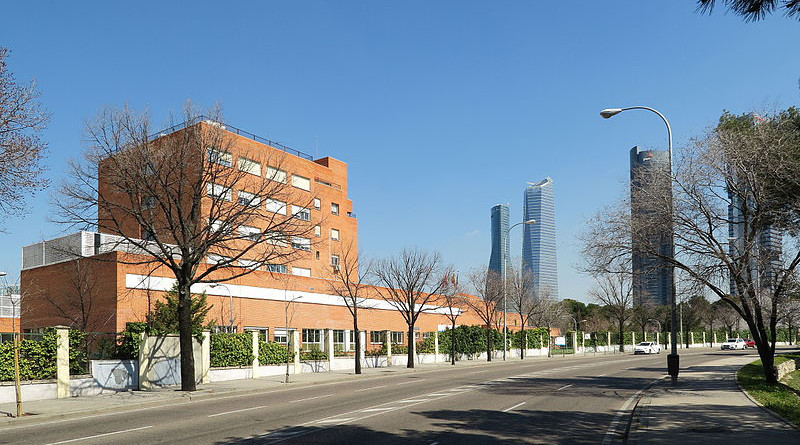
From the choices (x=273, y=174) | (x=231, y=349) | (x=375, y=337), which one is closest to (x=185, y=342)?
(x=231, y=349)

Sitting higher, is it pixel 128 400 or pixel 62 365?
pixel 62 365

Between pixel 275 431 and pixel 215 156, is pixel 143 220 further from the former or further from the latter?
pixel 275 431

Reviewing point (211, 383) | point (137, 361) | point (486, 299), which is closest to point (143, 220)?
point (137, 361)

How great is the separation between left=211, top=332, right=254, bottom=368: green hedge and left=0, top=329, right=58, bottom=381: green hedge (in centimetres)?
852

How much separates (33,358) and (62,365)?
965 millimetres

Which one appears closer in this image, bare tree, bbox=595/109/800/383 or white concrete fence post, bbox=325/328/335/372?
bare tree, bbox=595/109/800/383

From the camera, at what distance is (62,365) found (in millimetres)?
23656

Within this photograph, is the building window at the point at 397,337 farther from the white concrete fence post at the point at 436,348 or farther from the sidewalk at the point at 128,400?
the sidewalk at the point at 128,400

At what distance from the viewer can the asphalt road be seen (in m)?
13.6

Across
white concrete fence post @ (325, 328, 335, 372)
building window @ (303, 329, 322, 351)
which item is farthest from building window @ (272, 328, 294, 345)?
white concrete fence post @ (325, 328, 335, 372)

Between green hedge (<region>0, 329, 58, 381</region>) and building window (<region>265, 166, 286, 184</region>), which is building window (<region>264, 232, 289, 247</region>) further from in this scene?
green hedge (<region>0, 329, 58, 381</region>)

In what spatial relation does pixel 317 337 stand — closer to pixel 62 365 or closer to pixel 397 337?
pixel 397 337

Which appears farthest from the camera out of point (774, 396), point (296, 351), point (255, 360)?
point (296, 351)

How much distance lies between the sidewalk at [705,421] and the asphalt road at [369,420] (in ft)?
2.81
